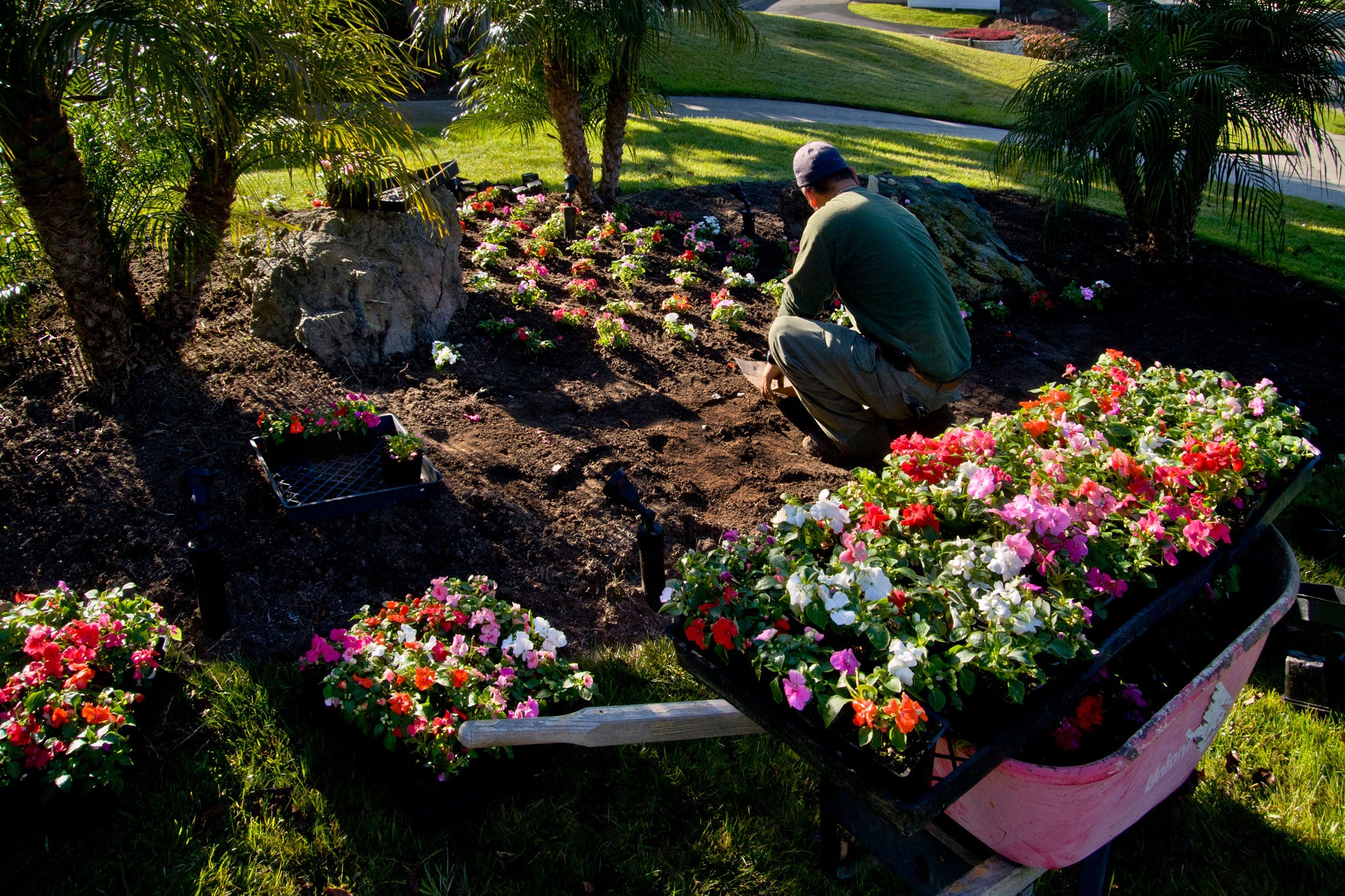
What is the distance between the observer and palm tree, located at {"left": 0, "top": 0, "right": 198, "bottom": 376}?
3189mm

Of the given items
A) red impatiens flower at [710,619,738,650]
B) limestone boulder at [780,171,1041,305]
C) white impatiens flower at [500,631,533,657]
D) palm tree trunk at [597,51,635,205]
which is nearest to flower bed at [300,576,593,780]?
white impatiens flower at [500,631,533,657]

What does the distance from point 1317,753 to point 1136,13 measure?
20.7 feet

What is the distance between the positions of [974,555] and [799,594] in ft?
1.76

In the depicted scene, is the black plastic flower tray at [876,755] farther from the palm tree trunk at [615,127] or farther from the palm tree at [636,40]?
the palm tree trunk at [615,127]

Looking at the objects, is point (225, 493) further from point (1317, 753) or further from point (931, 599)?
point (1317, 753)

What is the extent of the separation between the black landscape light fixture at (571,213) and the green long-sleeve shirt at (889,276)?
287 centimetres

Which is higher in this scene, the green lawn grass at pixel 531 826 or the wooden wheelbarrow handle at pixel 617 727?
the wooden wheelbarrow handle at pixel 617 727

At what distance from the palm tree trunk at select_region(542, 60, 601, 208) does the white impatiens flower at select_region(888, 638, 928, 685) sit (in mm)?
6228

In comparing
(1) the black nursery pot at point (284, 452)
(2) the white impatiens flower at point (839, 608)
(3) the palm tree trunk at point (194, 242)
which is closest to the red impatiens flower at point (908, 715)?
(2) the white impatiens flower at point (839, 608)

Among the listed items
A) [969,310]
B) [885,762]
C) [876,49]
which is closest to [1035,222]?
[969,310]

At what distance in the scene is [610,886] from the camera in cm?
245

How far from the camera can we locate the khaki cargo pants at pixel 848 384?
442 centimetres

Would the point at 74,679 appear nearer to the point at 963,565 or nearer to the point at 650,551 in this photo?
the point at 650,551

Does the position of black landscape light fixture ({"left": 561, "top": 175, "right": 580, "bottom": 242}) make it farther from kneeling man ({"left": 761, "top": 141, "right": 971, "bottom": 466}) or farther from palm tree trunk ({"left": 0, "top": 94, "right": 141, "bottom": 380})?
palm tree trunk ({"left": 0, "top": 94, "right": 141, "bottom": 380})
